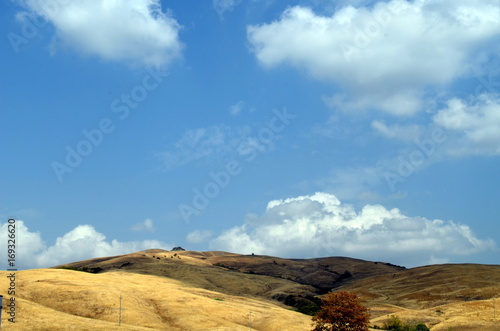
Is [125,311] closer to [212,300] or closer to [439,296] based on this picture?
[212,300]

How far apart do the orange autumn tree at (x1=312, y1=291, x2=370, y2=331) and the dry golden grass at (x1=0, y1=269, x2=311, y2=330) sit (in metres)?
8.42

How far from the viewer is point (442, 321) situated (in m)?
80.6

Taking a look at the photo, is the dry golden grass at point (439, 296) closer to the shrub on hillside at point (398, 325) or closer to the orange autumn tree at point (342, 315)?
the shrub on hillside at point (398, 325)

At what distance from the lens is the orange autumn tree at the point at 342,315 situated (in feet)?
194

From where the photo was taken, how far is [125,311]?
65.2 metres

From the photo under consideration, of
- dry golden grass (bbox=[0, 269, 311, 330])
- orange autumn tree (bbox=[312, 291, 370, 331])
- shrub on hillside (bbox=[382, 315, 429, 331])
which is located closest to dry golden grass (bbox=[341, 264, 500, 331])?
shrub on hillside (bbox=[382, 315, 429, 331])

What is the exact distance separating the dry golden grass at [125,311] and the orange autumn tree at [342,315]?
842 centimetres

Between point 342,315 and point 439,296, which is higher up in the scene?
point 439,296

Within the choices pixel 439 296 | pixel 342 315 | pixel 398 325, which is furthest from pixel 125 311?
pixel 439 296

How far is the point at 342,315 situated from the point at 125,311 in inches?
1137

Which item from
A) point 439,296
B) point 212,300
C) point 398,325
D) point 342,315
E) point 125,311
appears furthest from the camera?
point 439,296

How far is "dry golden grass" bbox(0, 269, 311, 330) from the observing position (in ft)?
183

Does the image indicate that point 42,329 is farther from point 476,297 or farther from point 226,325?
point 476,297

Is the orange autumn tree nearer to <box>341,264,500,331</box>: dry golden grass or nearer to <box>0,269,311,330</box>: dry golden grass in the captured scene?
<box>0,269,311,330</box>: dry golden grass
